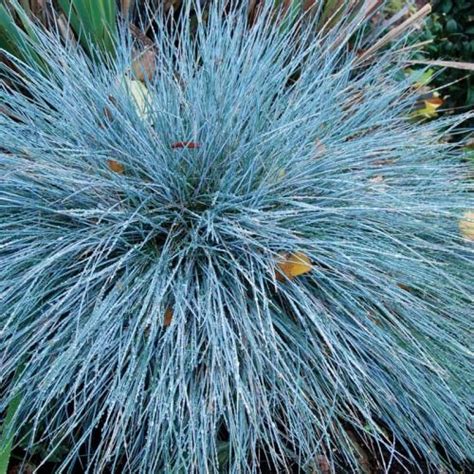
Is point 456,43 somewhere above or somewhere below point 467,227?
above

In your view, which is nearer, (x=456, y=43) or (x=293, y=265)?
(x=293, y=265)

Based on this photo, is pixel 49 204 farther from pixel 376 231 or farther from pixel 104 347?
pixel 376 231

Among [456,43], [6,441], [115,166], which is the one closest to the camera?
[6,441]

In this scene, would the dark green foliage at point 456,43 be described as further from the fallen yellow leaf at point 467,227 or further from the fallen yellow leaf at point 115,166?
the fallen yellow leaf at point 115,166

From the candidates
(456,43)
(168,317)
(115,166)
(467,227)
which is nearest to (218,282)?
(168,317)

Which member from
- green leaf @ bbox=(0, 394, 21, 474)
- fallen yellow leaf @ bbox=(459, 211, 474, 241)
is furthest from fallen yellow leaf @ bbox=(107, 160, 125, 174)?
fallen yellow leaf @ bbox=(459, 211, 474, 241)

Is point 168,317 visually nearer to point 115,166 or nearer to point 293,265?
point 293,265

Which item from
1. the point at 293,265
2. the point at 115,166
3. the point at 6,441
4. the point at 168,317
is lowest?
the point at 6,441

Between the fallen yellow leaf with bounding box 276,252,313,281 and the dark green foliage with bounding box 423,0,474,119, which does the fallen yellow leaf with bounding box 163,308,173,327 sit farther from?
the dark green foliage with bounding box 423,0,474,119
